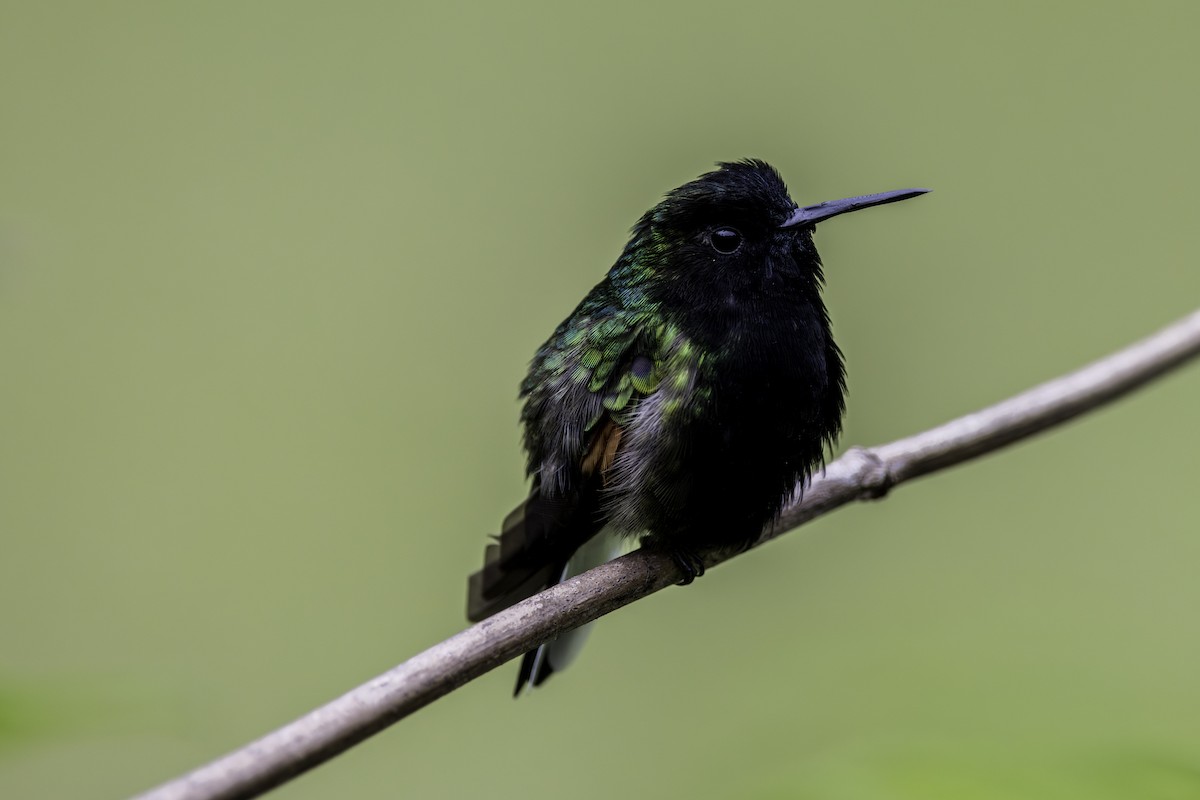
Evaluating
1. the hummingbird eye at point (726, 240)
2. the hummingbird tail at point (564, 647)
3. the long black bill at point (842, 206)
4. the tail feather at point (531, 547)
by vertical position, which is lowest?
the hummingbird tail at point (564, 647)

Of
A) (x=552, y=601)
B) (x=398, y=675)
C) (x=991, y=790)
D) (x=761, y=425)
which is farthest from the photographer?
(x=761, y=425)

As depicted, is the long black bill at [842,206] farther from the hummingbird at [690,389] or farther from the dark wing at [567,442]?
the dark wing at [567,442]

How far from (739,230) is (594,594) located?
0.84 m

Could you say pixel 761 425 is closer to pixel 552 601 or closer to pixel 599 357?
pixel 599 357

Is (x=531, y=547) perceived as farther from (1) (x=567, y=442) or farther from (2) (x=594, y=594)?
(2) (x=594, y=594)

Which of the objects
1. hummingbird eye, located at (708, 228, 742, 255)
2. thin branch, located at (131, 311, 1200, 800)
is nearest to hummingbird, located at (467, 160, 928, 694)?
hummingbird eye, located at (708, 228, 742, 255)

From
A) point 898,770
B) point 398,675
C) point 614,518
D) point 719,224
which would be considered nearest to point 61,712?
point 398,675

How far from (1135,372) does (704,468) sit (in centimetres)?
94

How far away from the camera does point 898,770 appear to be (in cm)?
101

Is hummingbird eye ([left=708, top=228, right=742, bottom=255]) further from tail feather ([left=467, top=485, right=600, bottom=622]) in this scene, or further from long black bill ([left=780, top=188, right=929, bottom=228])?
tail feather ([left=467, top=485, right=600, bottom=622])

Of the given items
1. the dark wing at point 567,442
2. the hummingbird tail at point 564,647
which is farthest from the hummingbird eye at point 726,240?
the hummingbird tail at point 564,647

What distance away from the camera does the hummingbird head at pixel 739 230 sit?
2.24 metres

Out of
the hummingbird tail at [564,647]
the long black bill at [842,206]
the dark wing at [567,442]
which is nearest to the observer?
the long black bill at [842,206]

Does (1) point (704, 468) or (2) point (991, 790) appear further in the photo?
(1) point (704, 468)
